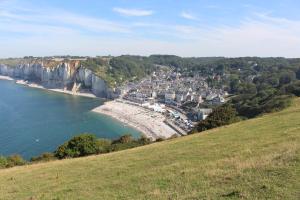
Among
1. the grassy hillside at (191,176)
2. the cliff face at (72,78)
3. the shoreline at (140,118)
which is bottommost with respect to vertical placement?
the shoreline at (140,118)

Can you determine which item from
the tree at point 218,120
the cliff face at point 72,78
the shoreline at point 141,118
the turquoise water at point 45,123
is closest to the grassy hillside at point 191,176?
the tree at point 218,120

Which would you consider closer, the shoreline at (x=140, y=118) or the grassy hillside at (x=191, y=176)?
the grassy hillside at (x=191, y=176)

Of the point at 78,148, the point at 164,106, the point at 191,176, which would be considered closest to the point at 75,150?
the point at 78,148

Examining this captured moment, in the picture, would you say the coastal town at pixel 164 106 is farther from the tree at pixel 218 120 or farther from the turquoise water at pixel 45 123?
the tree at pixel 218 120

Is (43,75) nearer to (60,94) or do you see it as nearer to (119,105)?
(60,94)

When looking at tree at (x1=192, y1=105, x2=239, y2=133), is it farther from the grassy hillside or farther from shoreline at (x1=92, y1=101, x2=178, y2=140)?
shoreline at (x1=92, y1=101, x2=178, y2=140)

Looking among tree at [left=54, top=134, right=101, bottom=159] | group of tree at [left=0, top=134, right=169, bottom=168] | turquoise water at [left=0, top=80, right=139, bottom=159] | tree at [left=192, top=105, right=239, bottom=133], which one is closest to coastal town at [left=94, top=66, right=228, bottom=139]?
turquoise water at [left=0, top=80, right=139, bottom=159]

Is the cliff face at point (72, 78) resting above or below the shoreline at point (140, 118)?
above

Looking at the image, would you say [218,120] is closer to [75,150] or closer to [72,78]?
[75,150]
